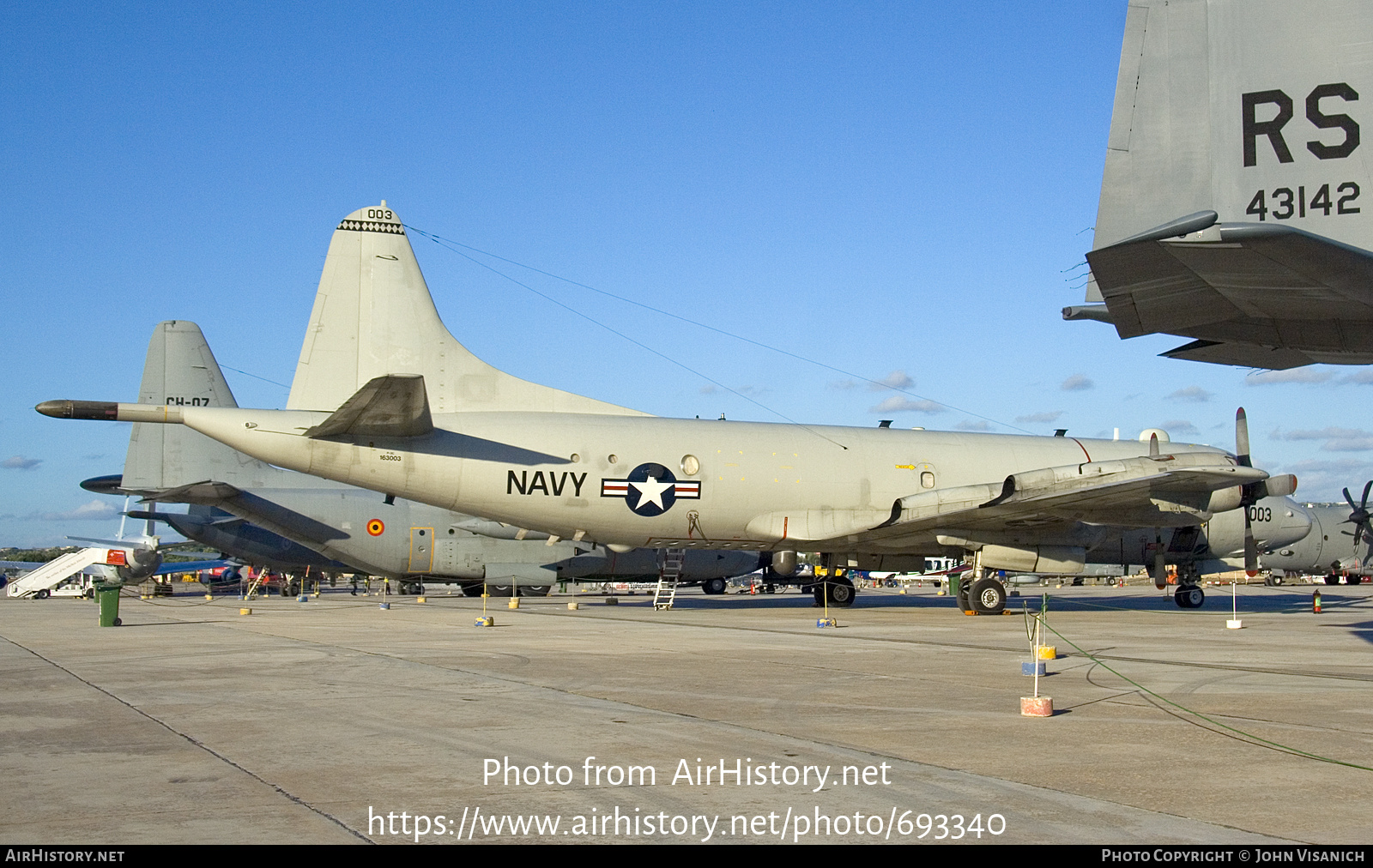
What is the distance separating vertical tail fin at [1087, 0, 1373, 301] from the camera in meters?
9.50

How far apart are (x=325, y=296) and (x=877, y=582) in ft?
242

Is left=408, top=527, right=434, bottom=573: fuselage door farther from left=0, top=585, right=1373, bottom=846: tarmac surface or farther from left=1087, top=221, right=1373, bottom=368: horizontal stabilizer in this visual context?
left=1087, top=221, right=1373, bottom=368: horizontal stabilizer

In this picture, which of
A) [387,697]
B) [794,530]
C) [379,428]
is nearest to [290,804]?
[387,697]

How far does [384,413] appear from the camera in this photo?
2016cm

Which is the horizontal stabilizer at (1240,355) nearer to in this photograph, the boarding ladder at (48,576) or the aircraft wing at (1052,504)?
the aircraft wing at (1052,504)

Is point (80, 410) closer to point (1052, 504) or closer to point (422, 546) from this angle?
point (422, 546)

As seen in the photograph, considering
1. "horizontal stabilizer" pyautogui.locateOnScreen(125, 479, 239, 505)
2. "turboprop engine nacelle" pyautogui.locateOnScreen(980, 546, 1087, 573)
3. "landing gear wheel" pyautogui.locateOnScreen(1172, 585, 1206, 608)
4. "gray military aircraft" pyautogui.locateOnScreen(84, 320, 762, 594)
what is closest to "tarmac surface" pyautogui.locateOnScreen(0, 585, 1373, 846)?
"turboprop engine nacelle" pyautogui.locateOnScreen(980, 546, 1087, 573)

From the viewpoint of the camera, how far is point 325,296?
2216 centimetres

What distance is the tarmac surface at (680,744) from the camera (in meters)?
5.09

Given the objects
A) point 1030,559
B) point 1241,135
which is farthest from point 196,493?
point 1241,135

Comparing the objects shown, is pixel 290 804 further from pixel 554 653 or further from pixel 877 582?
pixel 877 582

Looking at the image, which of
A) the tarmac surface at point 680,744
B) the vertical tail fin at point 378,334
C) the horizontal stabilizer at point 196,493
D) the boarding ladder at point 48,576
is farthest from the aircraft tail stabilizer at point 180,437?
the boarding ladder at point 48,576

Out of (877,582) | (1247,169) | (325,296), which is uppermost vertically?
(325,296)
